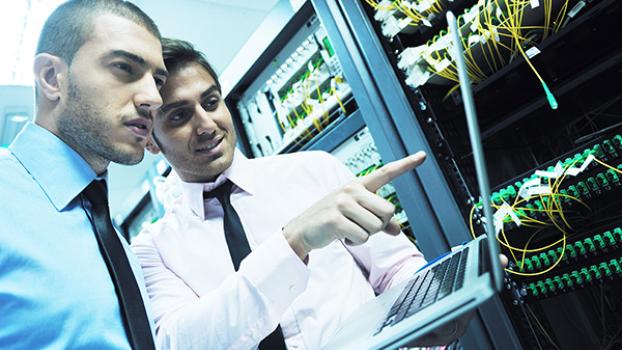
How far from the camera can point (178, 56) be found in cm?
125

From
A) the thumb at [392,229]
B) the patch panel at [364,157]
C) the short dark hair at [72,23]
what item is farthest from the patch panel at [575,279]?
the short dark hair at [72,23]

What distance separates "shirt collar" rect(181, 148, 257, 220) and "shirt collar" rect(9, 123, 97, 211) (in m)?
0.28

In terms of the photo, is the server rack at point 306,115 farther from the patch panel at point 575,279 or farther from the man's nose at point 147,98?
the man's nose at point 147,98

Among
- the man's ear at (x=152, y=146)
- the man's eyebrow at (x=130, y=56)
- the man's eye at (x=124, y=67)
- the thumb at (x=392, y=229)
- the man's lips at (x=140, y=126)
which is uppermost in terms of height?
the man's eyebrow at (x=130, y=56)

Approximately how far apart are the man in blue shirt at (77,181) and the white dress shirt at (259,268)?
4.6 inches

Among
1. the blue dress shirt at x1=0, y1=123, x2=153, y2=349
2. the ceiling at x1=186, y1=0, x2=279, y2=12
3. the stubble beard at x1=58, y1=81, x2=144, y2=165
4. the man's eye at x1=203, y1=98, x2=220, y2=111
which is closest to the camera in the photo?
the blue dress shirt at x1=0, y1=123, x2=153, y2=349

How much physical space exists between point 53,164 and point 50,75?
0.89ft

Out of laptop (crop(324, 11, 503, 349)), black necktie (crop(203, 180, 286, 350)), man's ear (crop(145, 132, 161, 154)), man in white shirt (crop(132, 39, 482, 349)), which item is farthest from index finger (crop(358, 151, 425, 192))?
man's ear (crop(145, 132, 161, 154))

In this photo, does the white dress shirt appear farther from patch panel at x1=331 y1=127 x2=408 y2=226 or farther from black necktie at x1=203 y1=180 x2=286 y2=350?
patch panel at x1=331 y1=127 x2=408 y2=226

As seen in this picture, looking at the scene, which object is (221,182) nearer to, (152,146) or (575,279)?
(152,146)

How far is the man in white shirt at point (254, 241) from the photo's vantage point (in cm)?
73

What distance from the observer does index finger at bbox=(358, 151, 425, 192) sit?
696mm

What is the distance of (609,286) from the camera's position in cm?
133

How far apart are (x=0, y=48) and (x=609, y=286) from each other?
3226 mm
